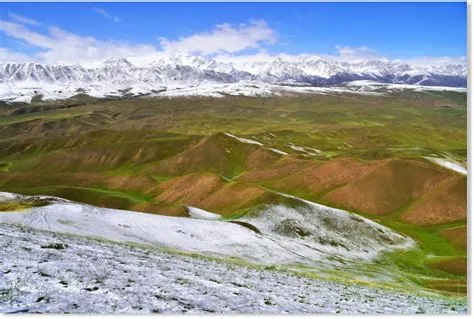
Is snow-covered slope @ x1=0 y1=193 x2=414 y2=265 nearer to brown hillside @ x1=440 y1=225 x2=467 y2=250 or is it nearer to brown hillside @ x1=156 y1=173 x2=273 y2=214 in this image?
brown hillside @ x1=440 y1=225 x2=467 y2=250

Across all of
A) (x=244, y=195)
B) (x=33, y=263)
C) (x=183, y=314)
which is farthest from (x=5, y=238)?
(x=244, y=195)

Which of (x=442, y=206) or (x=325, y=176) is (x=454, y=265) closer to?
(x=442, y=206)

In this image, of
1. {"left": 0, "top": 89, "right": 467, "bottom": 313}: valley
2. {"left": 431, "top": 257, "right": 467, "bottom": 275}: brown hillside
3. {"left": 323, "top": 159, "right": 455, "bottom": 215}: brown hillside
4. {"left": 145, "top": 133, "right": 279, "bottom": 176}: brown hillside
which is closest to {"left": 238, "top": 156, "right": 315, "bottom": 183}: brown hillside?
{"left": 0, "top": 89, "right": 467, "bottom": 313}: valley

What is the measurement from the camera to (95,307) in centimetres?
1691

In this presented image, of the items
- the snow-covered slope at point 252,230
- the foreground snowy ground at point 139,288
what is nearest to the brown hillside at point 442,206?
the snow-covered slope at point 252,230

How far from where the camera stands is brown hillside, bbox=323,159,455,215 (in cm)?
12556

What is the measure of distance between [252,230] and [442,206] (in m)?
64.0

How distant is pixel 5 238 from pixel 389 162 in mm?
124196

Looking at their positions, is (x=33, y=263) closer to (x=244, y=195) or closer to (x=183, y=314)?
(x=183, y=314)

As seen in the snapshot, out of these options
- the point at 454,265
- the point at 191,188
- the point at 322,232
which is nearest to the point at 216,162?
the point at 191,188

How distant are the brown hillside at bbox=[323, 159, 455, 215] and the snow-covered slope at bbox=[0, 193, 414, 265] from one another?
3182cm

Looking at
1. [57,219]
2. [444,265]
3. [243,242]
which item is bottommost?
[444,265]

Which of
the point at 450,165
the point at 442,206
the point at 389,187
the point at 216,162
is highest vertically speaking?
the point at 450,165

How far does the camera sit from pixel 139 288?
2003 centimetres
